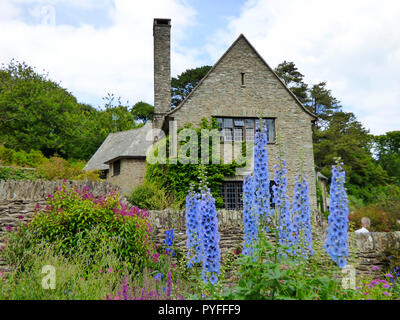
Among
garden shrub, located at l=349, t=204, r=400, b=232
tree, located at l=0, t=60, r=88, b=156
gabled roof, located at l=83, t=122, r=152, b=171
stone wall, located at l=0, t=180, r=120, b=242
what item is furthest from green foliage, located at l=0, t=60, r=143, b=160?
garden shrub, located at l=349, t=204, r=400, b=232

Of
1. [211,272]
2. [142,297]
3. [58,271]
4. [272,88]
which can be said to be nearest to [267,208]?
[211,272]

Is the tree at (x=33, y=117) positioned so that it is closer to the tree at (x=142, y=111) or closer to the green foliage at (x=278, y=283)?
the tree at (x=142, y=111)

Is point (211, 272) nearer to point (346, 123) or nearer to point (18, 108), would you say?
point (18, 108)

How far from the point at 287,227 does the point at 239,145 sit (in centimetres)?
1220

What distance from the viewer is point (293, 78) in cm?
3609

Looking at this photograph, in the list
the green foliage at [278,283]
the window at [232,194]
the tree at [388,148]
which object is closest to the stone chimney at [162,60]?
the window at [232,194]

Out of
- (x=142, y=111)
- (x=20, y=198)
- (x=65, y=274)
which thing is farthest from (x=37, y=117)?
(x=65, y=274)

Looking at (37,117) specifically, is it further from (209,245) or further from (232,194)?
(209,245)

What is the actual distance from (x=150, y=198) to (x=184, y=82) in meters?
23.6

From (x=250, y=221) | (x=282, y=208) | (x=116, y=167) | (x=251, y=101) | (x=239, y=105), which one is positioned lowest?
(x=250, y=221)

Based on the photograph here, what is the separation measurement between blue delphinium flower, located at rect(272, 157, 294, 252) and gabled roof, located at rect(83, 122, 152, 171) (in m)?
19.1

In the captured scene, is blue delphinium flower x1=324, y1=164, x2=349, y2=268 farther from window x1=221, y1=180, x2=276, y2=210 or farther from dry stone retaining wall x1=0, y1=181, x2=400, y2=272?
window x1=221, y1=180, x2=276, y2=210

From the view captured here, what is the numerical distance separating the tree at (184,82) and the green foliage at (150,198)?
68.9ft

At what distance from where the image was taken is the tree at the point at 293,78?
1415 inches
